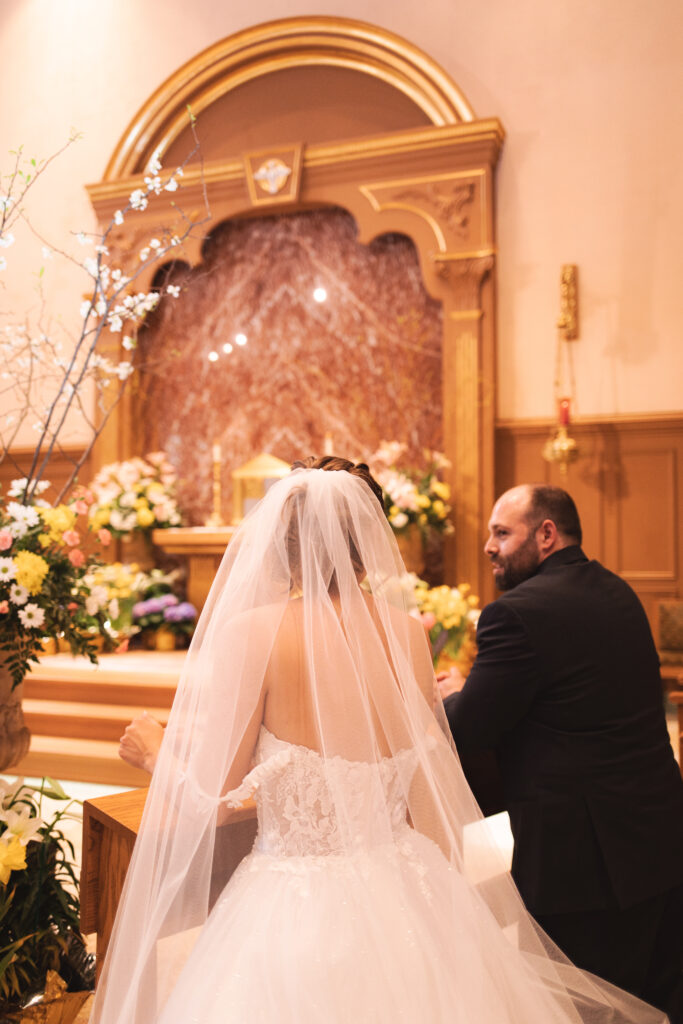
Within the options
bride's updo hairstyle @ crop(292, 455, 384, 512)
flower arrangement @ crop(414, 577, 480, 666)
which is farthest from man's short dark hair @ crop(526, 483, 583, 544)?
flower arrangement @ crop(414, 577, 480, 666)

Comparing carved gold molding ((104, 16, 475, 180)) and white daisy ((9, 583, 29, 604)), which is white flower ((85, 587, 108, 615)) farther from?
carved gold molding ((104, 16, 475, 180))

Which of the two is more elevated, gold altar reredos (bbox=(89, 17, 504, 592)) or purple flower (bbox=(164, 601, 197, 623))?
gold altar reredos (bbox=(89, 17, 504, 592))

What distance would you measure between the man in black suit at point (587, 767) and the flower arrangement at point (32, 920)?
1303 millimetres

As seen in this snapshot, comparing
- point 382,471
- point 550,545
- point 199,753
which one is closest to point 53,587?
point 199,753

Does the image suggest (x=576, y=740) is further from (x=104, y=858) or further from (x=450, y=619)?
(x=450, y=619)

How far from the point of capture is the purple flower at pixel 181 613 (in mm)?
7223

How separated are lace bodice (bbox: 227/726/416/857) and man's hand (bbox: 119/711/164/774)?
1.09 feet

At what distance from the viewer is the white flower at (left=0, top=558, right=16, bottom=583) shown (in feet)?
8.46

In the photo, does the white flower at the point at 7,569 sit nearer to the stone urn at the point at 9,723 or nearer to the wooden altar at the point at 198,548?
the stone urn at the point at 9,723

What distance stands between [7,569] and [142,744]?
0.82 meters

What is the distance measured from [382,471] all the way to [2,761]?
454 centimetres

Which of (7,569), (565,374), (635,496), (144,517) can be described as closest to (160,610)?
(144,517)

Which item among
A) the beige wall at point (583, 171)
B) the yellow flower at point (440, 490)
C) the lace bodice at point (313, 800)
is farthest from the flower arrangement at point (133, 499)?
the lace bodice at point (313, 800)

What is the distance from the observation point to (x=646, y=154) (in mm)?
6574
